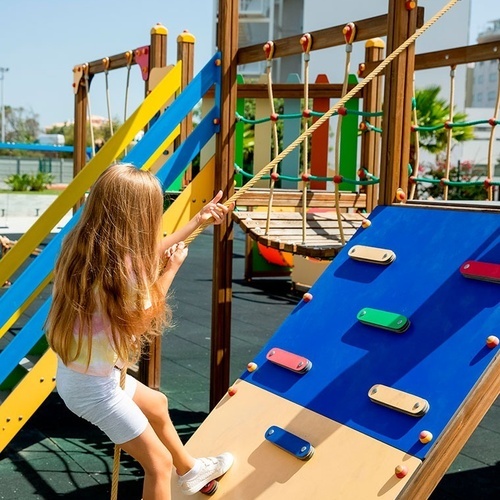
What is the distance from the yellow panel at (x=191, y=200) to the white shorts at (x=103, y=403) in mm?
1956

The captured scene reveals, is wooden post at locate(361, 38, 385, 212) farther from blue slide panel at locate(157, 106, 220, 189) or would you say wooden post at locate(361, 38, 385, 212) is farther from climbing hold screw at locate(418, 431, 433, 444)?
climbing hold screw at locate(418, 431, 433, 444)

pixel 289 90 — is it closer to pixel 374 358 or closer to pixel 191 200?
pixel 191 200

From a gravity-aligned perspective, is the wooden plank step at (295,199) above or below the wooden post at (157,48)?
below

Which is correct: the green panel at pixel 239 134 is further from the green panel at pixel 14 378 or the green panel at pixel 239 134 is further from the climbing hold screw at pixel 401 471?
the climbing hold screw at pixel 401 471

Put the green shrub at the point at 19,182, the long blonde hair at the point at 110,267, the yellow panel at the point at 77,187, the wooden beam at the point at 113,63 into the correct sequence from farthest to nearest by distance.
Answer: the green shrub at the point at 19,182 → the wooden beam at the point at 113,63 → the yellow panel at the point at 77,187 → the long blonde hair at the point at 110,267

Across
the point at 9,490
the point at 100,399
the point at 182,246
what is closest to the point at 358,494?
the point at 100,399

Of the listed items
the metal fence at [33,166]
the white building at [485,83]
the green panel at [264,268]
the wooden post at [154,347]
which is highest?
the white building at [485,83]

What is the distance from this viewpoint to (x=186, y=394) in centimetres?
576

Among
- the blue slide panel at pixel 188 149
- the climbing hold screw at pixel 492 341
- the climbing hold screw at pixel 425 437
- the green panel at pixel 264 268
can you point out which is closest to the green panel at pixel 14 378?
the blue slide panel at pixel 188 149

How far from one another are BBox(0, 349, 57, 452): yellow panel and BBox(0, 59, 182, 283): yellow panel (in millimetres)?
623

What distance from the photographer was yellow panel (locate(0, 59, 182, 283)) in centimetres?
450

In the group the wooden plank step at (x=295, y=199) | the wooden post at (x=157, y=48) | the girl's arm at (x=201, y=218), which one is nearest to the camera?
the girl's arm at (x=201, y=218)

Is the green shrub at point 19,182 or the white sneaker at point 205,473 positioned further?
the green shrub at point 19,182

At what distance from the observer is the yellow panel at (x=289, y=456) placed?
2494 mm
